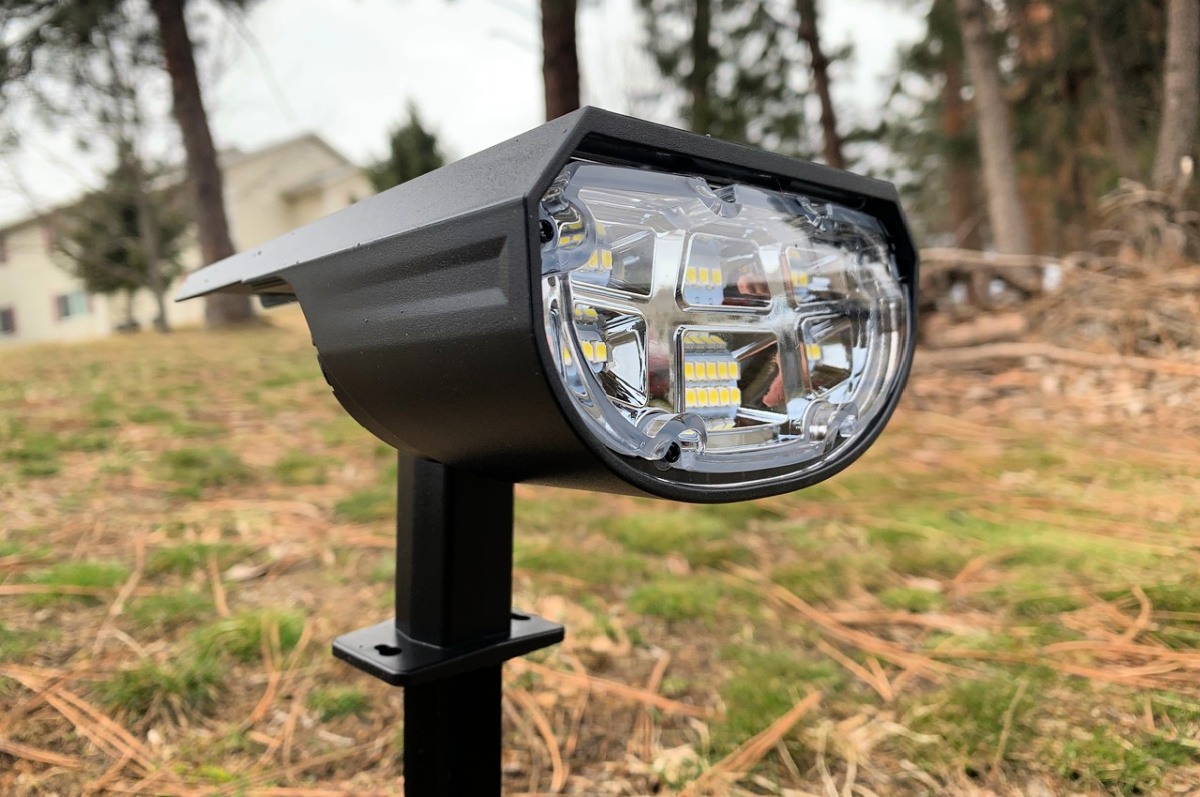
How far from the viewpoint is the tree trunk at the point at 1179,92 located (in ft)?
9.00

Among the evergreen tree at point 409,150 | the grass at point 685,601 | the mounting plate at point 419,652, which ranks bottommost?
the grass at point 685,601

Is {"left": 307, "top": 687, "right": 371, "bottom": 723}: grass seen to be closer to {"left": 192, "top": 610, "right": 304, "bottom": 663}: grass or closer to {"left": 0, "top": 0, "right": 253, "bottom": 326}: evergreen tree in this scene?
{"left": 192, "top": 610, "right": 304, "bottom": 663}: grass

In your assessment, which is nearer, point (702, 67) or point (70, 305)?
point (702, 67)

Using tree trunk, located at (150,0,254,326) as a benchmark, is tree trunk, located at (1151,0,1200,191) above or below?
below

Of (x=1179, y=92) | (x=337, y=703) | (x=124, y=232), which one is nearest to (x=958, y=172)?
(x=1179, y=92)

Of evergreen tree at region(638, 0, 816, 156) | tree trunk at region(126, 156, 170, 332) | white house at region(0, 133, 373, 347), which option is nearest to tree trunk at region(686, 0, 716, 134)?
evergreen tree at region(638, 0, 816, 156)

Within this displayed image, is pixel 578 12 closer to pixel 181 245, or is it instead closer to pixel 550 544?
pixel 550 544

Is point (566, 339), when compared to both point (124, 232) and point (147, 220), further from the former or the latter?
point (124, 232)

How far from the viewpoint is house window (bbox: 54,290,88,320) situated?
15758 millimetres

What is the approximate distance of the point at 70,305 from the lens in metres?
16.1

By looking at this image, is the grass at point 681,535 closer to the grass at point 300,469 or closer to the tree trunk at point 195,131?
the grass at point 300,469

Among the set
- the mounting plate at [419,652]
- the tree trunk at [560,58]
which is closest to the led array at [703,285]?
the mounting plate at [419,652]

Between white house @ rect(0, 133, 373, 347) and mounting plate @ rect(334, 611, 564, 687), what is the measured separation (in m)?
13.4

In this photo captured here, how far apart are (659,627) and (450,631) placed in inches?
29.4
